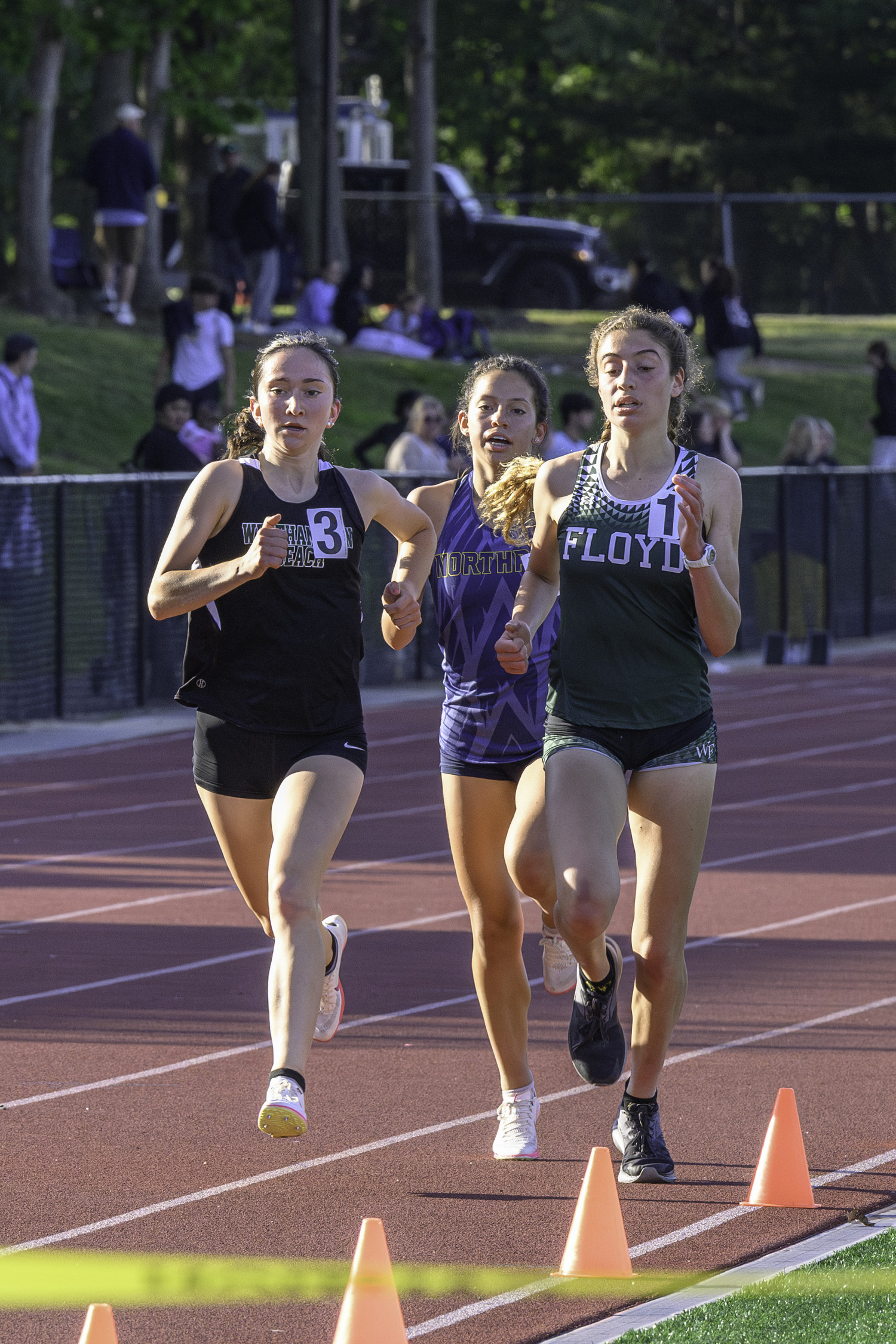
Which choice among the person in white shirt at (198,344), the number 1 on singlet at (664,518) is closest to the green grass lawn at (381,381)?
the person in white shirt at (198,344)

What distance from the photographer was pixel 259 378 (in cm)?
620

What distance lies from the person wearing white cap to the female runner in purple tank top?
17779mm

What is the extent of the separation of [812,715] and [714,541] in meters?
12.5

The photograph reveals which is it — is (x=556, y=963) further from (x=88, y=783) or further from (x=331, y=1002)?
(x=88, y=783)

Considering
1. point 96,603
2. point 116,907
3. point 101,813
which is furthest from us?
point 96,603

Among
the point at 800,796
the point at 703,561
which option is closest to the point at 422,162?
the point at 800,796

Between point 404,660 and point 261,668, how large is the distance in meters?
13.8

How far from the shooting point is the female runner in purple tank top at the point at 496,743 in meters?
6.07

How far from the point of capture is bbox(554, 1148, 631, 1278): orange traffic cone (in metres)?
5.02

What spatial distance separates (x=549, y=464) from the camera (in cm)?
592

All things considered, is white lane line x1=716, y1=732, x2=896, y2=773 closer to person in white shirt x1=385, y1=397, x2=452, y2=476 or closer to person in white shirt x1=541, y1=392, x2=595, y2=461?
person in white shirt x1=541, y1=392, x2=595, y2=461

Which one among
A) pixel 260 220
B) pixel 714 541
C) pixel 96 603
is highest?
pixel 260 220

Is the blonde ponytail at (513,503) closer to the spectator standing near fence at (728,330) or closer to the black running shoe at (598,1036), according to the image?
the black running shoe at (598,1036)

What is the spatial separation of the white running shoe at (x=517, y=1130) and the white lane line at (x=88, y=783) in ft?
25.1
